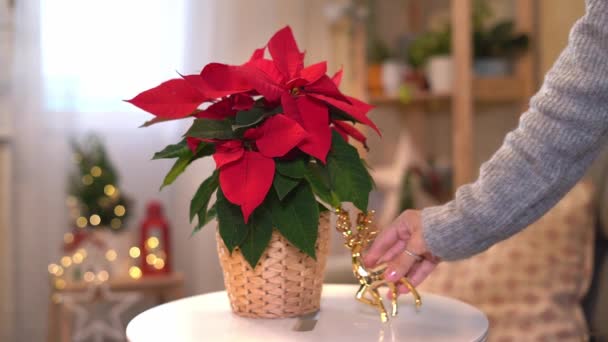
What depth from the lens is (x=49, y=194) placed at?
258cm

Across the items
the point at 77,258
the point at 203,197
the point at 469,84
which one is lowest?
the point at 77,258

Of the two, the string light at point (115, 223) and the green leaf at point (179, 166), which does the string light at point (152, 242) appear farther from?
the green leaf at point (179, 166)

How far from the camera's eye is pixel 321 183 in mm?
929

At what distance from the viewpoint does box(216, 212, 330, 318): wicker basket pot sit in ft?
3.11

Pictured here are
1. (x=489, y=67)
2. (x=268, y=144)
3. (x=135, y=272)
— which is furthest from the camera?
(x=489, y=67)

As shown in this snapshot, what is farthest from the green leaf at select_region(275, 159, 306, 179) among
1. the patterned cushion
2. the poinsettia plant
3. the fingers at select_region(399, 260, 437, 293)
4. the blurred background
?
the blurred background

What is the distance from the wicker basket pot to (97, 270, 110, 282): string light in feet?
4.81

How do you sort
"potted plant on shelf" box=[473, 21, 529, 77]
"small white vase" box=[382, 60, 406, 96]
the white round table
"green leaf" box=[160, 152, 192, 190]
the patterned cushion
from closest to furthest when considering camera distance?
1. the white round table
2. "green leaf" box=[160, 152, 192, 190]
3. the patterned cushion
4. "potted plant on shelf" box=[473, 21, 529, 77]
5. "small white vase" box=[382, 60, 406, 96]

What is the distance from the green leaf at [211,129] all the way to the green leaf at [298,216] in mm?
91

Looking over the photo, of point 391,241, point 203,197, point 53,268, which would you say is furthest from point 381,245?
point 53,268

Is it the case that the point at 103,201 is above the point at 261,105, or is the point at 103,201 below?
below

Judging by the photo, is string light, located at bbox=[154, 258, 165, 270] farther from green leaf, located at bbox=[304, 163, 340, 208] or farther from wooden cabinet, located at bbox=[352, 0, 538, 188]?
green leaf, located at bbox=[304, 163, 340, 208]

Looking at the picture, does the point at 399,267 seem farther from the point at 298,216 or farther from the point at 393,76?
the point at 393,76

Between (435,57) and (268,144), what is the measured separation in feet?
6.23
